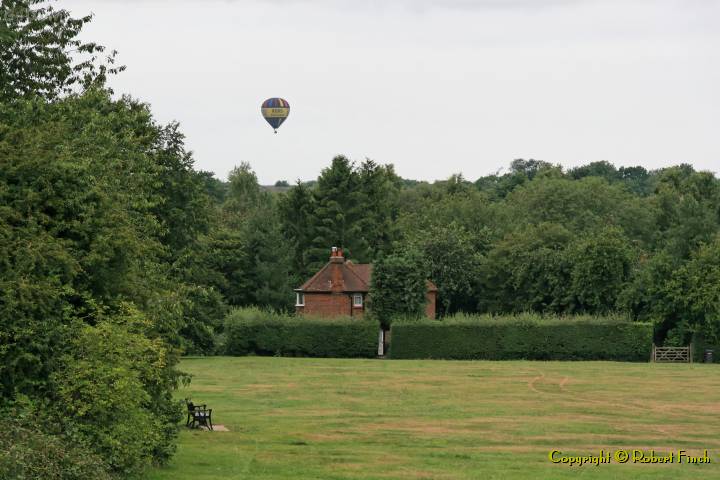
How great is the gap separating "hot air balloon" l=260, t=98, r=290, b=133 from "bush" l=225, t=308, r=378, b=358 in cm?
2322

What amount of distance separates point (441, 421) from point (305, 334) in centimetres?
3985

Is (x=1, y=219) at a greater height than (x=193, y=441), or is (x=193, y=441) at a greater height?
(x=1, y=219)

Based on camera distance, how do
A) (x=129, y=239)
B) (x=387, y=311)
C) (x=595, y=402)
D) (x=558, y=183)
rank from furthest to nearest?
1. (x=558, y=183)
2. (x=387, y=311)
3. (x=595, y=402)
4. (x=129, y=239)

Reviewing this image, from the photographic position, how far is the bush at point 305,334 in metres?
77.1

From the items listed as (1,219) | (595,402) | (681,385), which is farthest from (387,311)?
(1,219)

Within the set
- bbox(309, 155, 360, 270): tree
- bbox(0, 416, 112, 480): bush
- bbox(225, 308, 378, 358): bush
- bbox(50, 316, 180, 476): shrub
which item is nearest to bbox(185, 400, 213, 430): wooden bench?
bbox(50, 316, 180, 476): shrub

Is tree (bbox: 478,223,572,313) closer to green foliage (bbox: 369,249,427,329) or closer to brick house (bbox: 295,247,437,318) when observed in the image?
brick house (bbox: 295,247,437,318)

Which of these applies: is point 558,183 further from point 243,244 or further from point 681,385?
point 681,385

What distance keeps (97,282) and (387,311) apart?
56.0 m

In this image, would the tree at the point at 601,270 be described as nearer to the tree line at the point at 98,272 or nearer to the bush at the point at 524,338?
the tree line at the point at 98,272

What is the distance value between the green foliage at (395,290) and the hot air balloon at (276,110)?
20375 millimetres

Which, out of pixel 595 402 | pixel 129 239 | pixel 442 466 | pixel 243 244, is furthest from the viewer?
pixel 243 244

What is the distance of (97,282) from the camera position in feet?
81.7

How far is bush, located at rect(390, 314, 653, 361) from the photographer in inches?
2933
